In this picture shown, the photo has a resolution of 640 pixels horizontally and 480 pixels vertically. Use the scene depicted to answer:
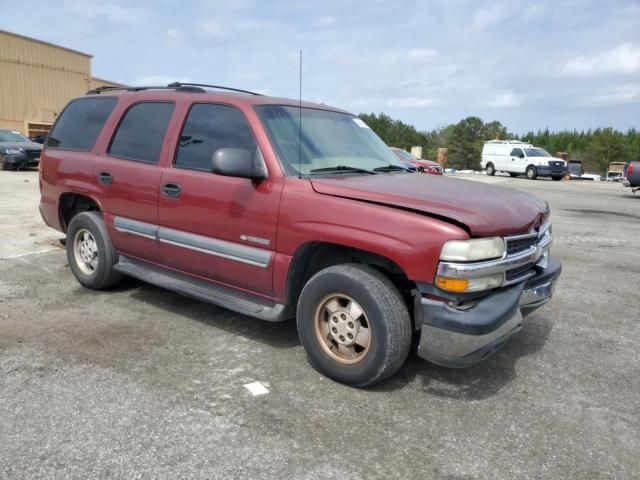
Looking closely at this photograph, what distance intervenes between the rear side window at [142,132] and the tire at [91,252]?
69 cm

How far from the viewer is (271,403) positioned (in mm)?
2945

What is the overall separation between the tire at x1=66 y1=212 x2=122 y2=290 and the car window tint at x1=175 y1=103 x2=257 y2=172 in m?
1.20

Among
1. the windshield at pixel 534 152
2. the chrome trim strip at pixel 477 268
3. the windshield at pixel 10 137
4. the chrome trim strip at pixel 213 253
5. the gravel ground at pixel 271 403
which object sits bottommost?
the gravel ground at pixel 271 403

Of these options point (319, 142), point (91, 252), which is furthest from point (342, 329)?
point (91, 252)

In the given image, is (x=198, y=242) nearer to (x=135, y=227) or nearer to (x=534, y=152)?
(x=135, y=227)

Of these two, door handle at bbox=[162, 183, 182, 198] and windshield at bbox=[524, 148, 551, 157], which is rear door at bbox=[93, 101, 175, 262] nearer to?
door handle at bbox=[162, 183, 182, 198]

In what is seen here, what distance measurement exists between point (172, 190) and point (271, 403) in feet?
6.17

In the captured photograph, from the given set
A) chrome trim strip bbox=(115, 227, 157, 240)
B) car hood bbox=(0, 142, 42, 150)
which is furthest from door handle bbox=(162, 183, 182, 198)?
car hood bbox=(0, 142, 42, 150)

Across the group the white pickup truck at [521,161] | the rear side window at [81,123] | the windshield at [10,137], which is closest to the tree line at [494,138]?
the white pickup truck at [521,161]

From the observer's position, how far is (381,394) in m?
3.10

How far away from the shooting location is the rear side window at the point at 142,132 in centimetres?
420

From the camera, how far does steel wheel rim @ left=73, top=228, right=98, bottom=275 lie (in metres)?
4.79

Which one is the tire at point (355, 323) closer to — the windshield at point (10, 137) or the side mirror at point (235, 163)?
the side mirror at point (235, 163)

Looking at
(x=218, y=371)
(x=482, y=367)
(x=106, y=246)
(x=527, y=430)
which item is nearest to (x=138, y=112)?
(x=106, y=246)
